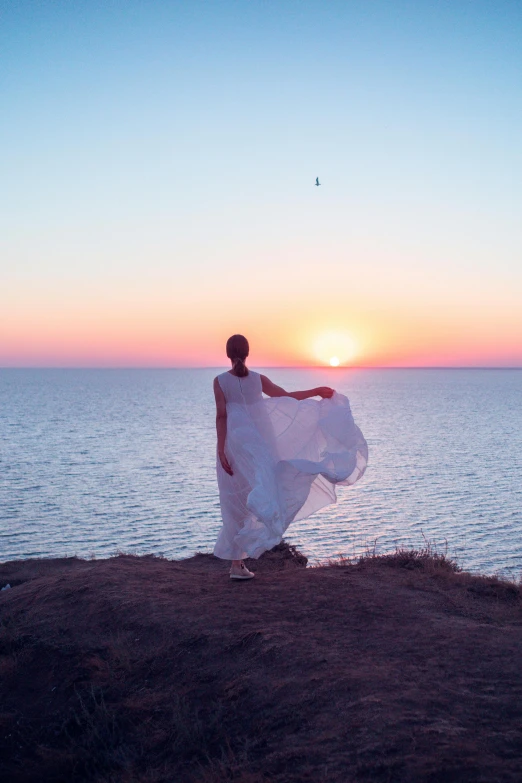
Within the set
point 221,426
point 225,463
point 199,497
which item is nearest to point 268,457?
point 225,463

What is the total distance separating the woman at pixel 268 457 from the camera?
27.8ft

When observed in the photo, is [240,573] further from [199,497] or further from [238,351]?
[199,497]

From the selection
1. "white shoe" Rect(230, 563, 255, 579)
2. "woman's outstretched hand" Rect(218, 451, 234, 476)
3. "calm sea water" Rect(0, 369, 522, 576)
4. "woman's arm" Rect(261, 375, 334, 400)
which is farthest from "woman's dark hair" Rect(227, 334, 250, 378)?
"calm sea water" Rect(0, 369, 522, 576)

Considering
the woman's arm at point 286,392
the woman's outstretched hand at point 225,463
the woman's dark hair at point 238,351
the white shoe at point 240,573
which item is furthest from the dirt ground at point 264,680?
the woman's dark hair at point 238,351

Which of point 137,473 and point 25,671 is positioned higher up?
point 25,671

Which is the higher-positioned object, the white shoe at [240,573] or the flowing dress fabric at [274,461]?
the flowing dress fabric at [274,461]

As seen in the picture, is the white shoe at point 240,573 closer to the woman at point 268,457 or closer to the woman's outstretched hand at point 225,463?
the woman at point 268,457

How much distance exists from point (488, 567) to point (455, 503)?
954 centimetres

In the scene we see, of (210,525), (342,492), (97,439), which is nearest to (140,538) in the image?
(210,525)

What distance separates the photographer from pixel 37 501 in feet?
105

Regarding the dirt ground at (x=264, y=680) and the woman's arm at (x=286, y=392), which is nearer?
the dirt ground at (x=264, y=680)

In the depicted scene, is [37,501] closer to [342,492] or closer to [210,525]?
[210,525]

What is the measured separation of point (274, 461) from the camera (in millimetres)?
8898

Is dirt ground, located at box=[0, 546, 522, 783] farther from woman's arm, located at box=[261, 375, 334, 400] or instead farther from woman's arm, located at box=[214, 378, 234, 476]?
woman's arm, located at box=[261, 375, 334, 400]
